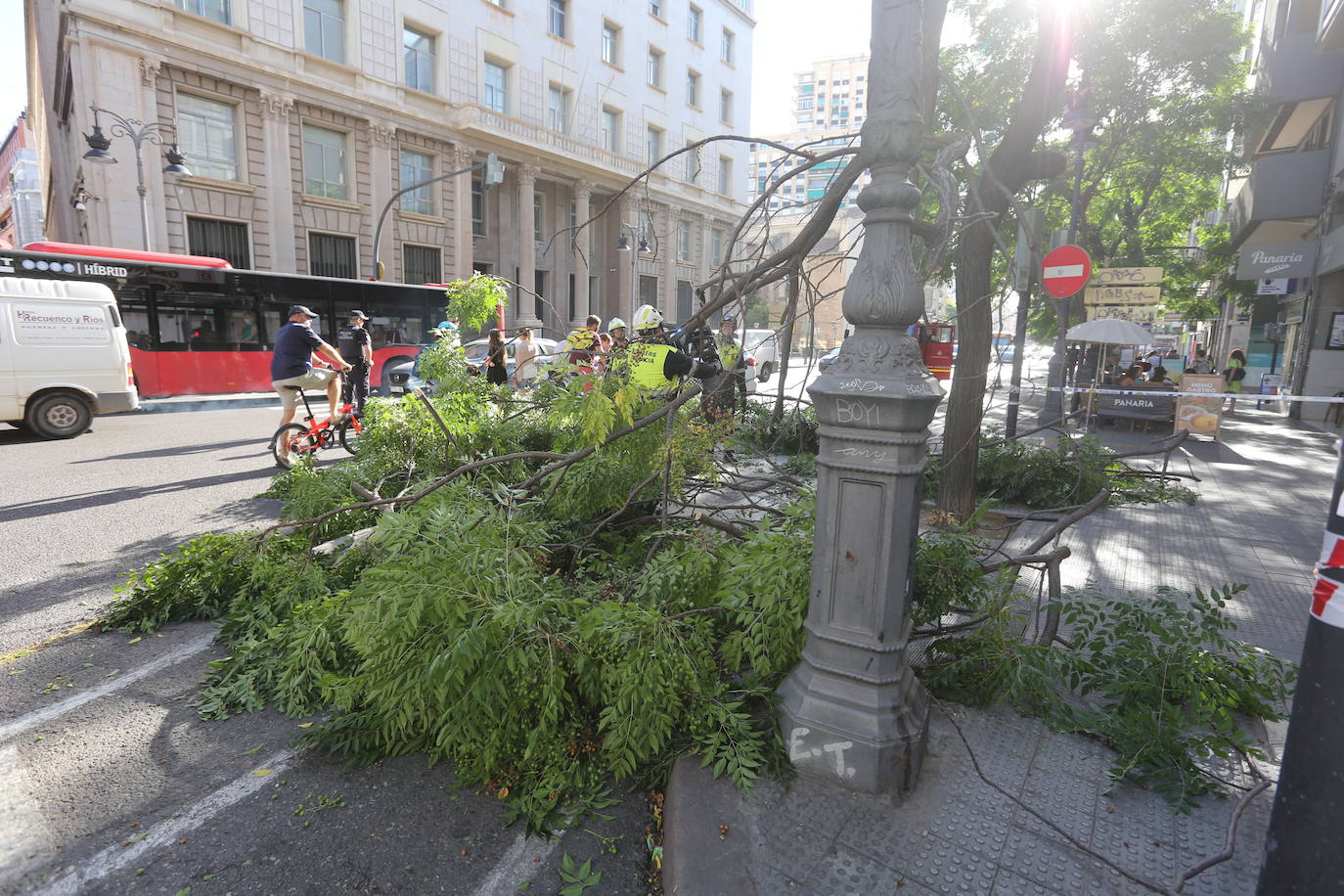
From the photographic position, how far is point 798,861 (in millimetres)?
2336

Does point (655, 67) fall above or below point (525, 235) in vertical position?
above

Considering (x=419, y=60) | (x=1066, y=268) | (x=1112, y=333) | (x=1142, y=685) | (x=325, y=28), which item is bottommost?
(x=1142, y=685)

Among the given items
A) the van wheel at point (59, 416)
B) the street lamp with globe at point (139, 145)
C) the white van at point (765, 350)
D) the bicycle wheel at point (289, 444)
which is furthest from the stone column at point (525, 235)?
the bicycle wheel at point (289, 444)

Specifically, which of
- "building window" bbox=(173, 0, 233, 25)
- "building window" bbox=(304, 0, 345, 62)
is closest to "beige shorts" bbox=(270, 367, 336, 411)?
"building window" bbox=(173, 0, 233, 25)

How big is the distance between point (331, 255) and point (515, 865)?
27762 mm

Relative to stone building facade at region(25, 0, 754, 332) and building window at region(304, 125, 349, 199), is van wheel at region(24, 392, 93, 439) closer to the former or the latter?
stone building facade at region(25, 0, 754, 332)

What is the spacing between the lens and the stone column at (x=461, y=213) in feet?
97.3

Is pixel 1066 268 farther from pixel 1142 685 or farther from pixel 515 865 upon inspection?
pixel 515 865

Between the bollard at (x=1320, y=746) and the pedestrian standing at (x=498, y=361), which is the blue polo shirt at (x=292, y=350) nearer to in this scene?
the pedestrian standing at (x=498, y=361)

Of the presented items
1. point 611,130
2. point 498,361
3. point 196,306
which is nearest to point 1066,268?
point 498,361

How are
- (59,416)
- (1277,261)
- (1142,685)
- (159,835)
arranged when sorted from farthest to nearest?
(1277,261) → (59,416) → (1142,685) → (159,835)

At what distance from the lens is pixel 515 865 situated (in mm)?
2467

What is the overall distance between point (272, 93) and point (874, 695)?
28060mm

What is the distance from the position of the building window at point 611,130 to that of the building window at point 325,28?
1434 centimetres
